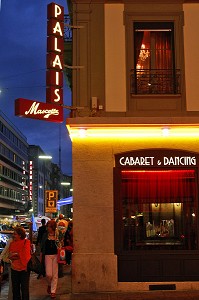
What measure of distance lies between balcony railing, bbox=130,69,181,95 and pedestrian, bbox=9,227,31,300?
5252 millimetres

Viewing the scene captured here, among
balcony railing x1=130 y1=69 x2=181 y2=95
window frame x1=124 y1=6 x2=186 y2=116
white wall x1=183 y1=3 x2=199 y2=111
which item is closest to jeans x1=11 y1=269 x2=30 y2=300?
window frame x1=124 y1=6 x2=186 y2=116

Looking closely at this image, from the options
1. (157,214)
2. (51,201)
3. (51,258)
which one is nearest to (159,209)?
(157,214)

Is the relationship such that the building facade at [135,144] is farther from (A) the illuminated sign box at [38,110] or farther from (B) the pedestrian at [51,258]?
(B) the pedestrian at [51,258]

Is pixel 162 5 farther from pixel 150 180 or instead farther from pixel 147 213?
pixel 147 213

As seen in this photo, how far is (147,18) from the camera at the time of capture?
13156mm

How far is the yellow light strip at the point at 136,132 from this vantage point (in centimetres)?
1230

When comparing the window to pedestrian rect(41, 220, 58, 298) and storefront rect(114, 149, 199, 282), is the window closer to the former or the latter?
storefront rect(114, 149, 199, 282)

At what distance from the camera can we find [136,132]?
1254cm

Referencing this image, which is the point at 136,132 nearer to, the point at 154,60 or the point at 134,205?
the point at 134,205

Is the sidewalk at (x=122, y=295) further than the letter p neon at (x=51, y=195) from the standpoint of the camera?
No

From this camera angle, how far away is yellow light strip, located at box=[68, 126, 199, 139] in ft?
40.3

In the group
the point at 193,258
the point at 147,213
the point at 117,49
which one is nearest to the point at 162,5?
the point at 117,49

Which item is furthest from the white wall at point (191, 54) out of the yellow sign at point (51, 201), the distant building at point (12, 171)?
the distant building at point (12, 171)

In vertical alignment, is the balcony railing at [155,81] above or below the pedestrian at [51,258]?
above
